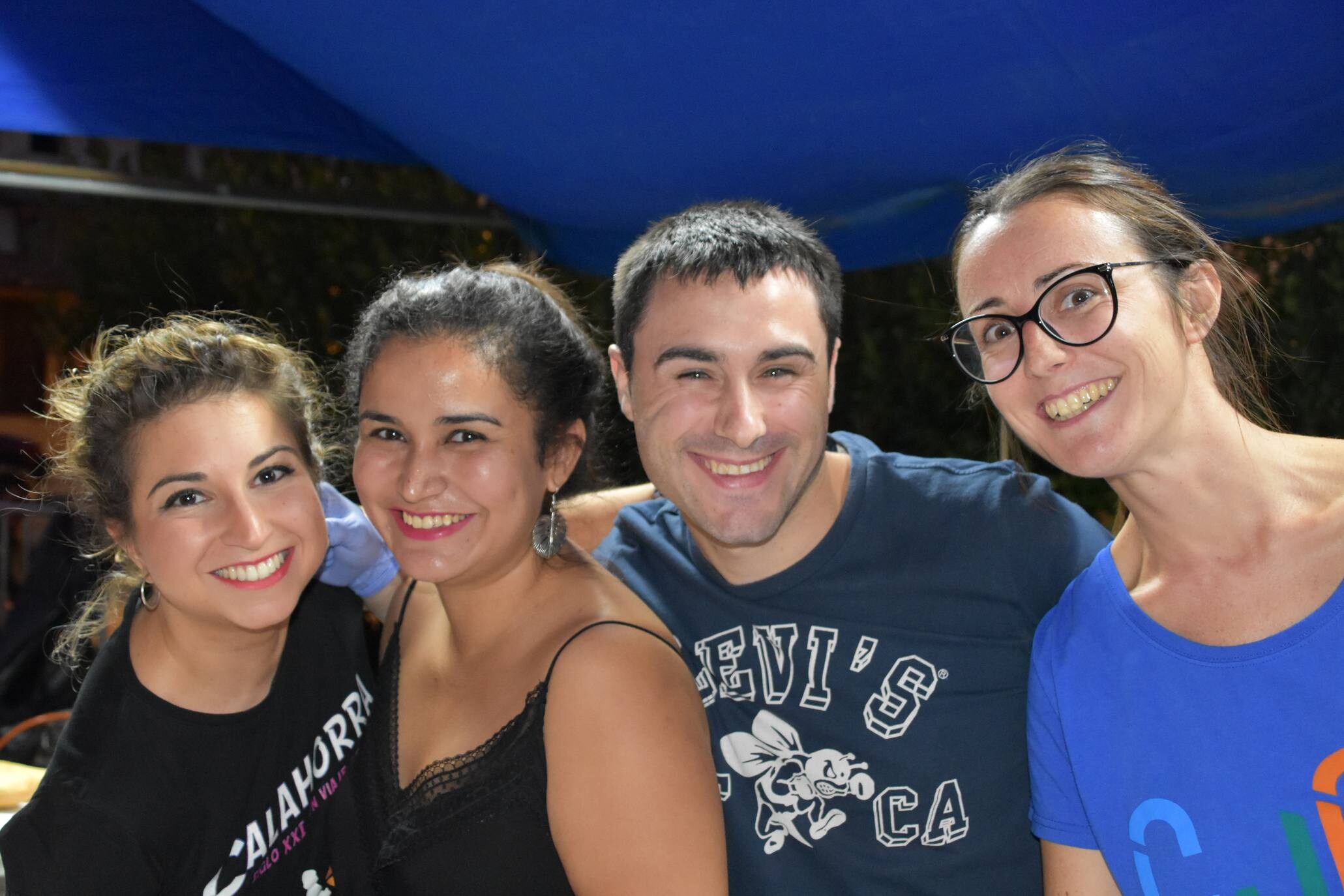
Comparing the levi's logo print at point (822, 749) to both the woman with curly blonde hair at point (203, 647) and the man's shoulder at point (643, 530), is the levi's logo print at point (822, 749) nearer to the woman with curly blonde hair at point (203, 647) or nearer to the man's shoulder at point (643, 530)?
the man's shoulder at point (643, 530)

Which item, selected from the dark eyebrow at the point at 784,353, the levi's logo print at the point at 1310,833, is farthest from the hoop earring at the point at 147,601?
the levi's logo print at the point at 1310,833

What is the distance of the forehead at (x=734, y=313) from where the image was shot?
76.4 inches

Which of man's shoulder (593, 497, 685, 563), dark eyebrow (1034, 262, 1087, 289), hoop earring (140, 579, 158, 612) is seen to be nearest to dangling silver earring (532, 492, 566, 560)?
man's shoulder (593, 497, 685, 563)

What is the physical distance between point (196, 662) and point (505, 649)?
55cm

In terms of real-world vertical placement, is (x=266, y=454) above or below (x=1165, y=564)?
above

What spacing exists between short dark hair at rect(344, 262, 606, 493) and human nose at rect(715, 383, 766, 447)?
305 millimetres

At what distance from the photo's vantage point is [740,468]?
1.94 meters

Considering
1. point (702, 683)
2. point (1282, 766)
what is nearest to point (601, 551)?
point (702, 683)

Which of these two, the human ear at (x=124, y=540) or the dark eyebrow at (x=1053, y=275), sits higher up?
the dark eyebrow at (x=1053, y=275)

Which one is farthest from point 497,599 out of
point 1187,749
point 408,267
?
point 408,267

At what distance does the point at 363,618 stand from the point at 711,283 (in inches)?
41.9

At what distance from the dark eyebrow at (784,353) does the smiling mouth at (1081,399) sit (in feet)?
1.66

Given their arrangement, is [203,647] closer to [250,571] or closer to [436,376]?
[250,571]

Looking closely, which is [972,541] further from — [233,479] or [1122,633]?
[233,479]
